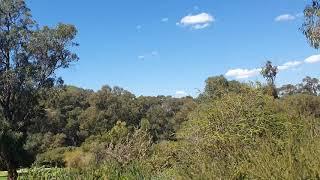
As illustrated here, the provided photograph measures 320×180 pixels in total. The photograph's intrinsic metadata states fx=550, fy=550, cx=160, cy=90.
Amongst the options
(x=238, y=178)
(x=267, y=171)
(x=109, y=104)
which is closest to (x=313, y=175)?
(x=267, y=171)

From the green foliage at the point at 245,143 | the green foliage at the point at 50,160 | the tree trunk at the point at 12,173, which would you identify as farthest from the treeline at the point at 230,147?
the tree trunk at the point at 12,173

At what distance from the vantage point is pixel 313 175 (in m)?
7.46

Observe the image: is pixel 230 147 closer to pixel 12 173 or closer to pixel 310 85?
pixel 12 173

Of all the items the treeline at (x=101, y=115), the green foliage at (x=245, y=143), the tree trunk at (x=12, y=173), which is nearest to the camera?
the green foliage at (x=245, y=143)

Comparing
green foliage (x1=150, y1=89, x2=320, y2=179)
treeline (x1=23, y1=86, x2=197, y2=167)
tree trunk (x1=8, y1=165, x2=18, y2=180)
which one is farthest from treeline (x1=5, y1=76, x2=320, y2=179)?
treeline (x1=23, y1=86, x2=197, y2=167)

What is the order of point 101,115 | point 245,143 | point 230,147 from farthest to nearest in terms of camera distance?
point 101,115
point 245,143
point 230,147

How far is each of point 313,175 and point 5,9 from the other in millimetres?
34937

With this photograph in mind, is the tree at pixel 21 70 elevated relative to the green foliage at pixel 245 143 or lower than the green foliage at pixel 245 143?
elevated

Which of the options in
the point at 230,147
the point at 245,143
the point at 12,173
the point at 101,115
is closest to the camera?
the point at 230,147

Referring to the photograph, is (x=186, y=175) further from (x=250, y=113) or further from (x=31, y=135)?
(x=31, y=135)

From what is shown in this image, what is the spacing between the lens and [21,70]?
3847 centimetres

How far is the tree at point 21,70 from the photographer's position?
3799cm

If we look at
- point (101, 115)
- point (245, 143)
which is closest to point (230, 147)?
point (245, 143)

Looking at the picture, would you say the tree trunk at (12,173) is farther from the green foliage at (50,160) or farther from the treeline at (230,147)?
the treeline at (230,147)
